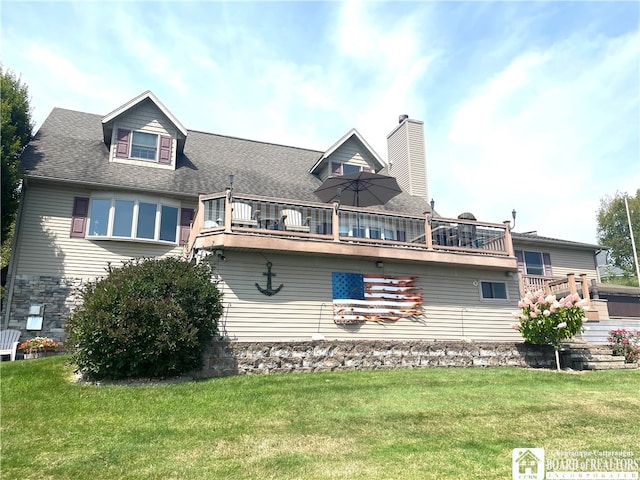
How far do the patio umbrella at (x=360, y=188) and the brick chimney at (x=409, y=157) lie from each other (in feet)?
20.5

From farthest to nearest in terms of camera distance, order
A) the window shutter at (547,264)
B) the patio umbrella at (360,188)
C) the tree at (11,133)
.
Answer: the window shutter at (547,264) < the patio umbrella at (360,188) < the tree at (11,133)

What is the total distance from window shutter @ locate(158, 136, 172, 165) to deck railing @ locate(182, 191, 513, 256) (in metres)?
5.02

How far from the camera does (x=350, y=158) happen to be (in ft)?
61.1

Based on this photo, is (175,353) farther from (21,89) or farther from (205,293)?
(21,89)

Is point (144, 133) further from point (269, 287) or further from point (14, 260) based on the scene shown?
point (269, 287)

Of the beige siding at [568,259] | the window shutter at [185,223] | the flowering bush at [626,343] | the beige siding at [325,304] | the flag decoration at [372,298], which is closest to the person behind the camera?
the beige siding at [325,304]

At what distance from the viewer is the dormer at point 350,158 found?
18375 mm

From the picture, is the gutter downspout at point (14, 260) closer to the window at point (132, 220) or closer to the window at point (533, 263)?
the window at point (132, 220)

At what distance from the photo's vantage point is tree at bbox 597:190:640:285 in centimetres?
4234

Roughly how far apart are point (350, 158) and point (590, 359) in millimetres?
11421

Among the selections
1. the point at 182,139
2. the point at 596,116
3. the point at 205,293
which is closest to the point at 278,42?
the point at 205,293
